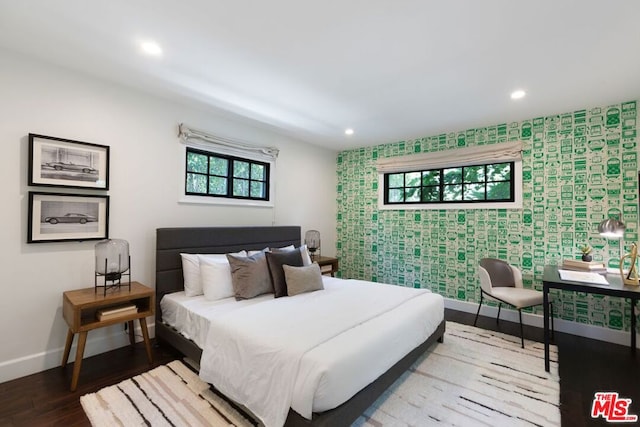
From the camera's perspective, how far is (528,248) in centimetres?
362

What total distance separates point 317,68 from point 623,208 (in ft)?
11.4

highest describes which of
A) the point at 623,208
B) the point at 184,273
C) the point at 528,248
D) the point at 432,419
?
the point at 623,208

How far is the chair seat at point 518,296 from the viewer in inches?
119

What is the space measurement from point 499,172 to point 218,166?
12.1 feet

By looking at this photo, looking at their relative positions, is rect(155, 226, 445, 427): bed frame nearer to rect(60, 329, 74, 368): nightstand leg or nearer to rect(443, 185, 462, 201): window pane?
rect(60, 329, 74, 368): nightstand leg

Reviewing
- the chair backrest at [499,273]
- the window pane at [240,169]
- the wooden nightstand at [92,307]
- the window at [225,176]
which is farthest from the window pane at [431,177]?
the wooden nightstand at [92,307]

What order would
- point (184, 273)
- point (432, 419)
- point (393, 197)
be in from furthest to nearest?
1. point (393, 197)
2. point (184, 273)
3. point (432, 419)

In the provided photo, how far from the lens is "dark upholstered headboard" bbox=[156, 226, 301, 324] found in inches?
117

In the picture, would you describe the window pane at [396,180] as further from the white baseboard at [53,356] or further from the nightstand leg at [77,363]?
the nightstand leg at [77,363]

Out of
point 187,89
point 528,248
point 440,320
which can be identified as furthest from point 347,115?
point 528,248

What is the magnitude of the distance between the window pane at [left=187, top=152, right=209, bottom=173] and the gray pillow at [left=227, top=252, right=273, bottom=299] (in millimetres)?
1210

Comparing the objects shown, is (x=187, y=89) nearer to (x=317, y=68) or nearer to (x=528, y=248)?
(x=317, y=68)

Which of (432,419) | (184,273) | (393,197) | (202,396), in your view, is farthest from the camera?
(393,197)

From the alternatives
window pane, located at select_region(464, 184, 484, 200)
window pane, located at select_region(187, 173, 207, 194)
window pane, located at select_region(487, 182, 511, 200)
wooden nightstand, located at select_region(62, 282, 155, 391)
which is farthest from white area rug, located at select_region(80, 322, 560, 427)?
window pane, located at select_region(464, 184, 484, 200)
